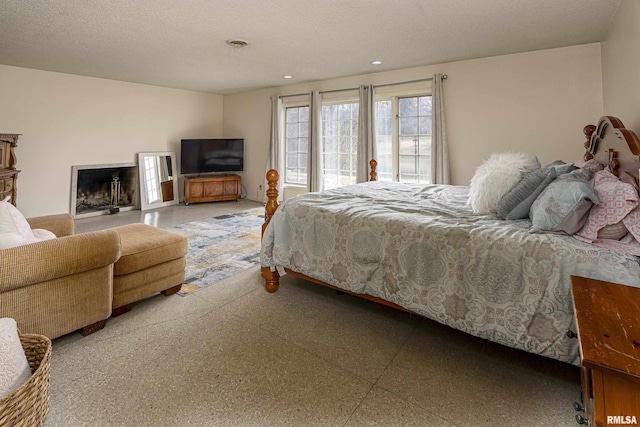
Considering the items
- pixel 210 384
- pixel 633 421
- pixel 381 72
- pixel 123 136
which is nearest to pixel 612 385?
pixel 633 421

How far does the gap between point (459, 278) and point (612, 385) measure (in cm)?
98

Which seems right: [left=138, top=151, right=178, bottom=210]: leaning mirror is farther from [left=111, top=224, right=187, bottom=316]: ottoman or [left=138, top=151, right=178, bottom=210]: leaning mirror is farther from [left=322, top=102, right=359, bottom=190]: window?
[left=111, top=224, right=187, bottom=316]: ottoman

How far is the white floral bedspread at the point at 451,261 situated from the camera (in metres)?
1.49

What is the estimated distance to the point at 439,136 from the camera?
4.56 m

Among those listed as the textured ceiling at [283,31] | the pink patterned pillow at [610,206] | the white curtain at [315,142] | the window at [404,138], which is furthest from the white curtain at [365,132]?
the pink patterned pillow at [610,206]

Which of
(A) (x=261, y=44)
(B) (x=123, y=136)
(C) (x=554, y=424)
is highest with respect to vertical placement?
(A) (x=261, y=44)

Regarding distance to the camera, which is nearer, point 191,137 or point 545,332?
point 545,332

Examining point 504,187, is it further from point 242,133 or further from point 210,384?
point 242,133

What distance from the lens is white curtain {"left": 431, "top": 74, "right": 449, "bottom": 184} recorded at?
4.52 m

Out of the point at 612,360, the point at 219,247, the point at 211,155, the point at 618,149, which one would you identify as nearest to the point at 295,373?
the point at 612,360

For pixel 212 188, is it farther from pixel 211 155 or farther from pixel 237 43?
pixel 237 43

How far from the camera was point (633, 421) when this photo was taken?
2.43ft

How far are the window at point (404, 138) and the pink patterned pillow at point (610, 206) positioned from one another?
10.8 ft

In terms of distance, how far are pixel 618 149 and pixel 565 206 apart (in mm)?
678
